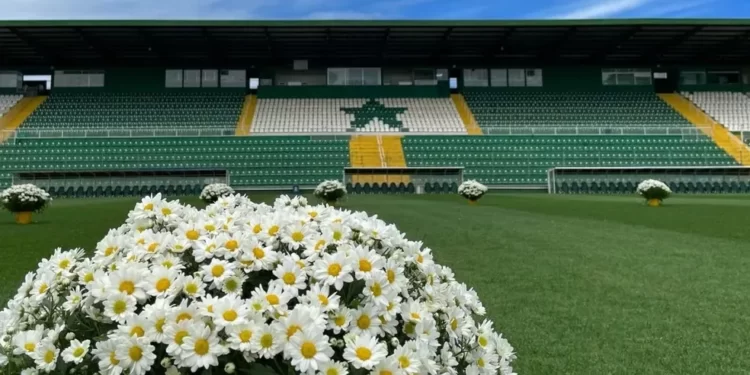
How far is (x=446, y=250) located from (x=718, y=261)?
3401 millimetres

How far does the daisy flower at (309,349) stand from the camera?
4.83ft

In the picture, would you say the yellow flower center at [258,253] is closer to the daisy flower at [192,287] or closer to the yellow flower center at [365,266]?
the daisy flower at [192,287]

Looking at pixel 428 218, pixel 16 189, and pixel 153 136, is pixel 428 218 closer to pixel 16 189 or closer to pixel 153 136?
pixel 16 189

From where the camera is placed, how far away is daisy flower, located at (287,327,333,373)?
1.47m

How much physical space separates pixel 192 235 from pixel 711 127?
3893 centimetres

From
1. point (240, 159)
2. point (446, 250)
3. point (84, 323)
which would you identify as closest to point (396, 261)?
point (84, 323)

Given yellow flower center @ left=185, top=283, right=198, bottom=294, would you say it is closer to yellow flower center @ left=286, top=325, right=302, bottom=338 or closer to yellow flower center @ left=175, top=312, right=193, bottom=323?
yellow flower center @ left=175, top=312, right=193, bottom=323

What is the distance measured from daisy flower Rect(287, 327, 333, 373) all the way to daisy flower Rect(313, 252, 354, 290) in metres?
0.19

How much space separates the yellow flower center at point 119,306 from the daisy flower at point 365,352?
625 millimetres

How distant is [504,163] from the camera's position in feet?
103

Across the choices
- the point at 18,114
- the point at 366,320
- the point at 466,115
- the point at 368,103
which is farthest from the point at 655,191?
the point at 18,114

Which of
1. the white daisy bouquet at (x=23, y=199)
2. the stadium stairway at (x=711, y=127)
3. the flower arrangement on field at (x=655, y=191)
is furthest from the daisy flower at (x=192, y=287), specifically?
the stadium stairway at (x=711, y=127)

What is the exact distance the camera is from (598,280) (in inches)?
245

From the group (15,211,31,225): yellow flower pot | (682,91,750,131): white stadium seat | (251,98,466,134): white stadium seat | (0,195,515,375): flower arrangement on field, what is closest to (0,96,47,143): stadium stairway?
(251,98,466,134): white stadium seat
